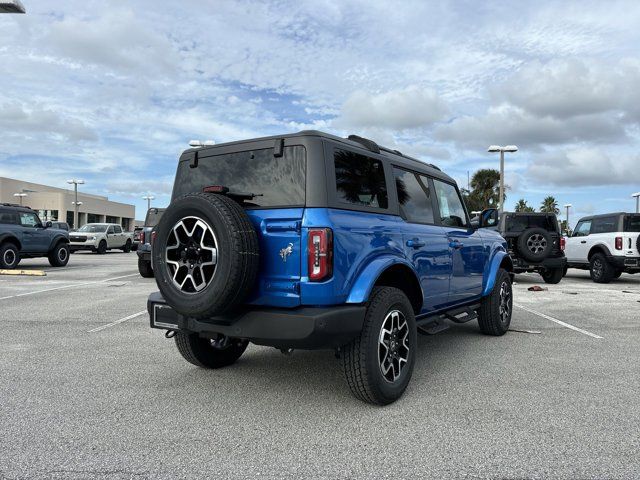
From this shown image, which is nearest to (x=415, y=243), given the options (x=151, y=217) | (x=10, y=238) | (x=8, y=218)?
(x=151, y=217)

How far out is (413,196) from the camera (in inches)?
185

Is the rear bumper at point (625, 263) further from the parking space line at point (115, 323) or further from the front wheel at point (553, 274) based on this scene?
the parking space line at point (115, 323)

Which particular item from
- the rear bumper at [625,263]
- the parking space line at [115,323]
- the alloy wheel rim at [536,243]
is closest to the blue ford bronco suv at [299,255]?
the parking space line at [115,323]

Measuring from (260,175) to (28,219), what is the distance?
51.9 feet

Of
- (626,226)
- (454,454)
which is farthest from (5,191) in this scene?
(454,454)

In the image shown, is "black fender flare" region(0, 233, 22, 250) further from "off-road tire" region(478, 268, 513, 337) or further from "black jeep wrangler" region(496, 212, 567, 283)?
"off-road tire" region(478, 268, 513, 337)

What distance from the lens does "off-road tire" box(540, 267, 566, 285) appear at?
1353 centimetres

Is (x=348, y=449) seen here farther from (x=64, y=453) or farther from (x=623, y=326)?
(x=623, y=326)

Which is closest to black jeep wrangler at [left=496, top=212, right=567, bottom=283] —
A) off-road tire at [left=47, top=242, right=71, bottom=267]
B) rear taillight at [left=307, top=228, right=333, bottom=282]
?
rear taillight at [left=307, top=228, right=333, bottom=282]

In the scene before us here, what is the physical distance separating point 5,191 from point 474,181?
57426 millimetres

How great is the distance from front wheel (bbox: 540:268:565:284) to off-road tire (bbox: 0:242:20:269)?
1568 centimetres

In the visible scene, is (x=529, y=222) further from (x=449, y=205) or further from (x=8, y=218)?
(x=8, y=218)

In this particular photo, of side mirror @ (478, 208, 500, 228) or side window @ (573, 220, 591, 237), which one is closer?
side mirror @ (478, 208, 500, 228)

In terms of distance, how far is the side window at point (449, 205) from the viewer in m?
5.24
